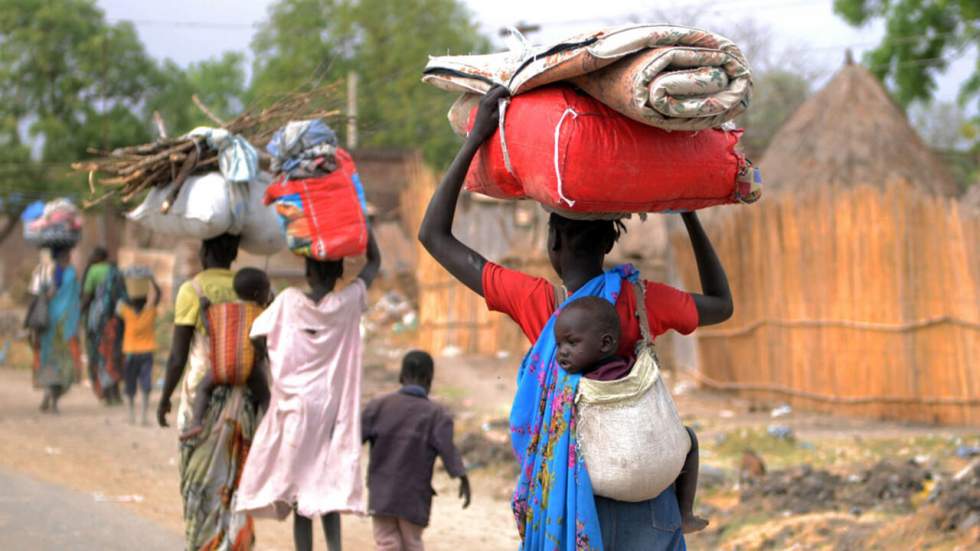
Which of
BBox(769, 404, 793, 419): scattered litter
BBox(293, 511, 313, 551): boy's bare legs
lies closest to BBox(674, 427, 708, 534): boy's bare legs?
BBox(293, 511, 313, 551): boy's bare legs

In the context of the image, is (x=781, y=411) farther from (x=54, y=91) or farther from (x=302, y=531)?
(x=54, y=91)

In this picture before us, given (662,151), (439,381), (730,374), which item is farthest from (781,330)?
(662,151)

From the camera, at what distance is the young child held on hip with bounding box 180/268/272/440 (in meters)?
5.35

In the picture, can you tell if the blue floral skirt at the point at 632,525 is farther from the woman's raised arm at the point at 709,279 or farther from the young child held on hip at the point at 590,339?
the woman's raised arm at the point at 709,279

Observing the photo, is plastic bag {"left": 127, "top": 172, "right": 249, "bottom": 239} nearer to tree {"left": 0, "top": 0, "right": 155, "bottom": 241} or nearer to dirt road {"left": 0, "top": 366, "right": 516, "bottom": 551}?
dirt road {"left": 0, "top": 366, "right": 516, "bottom": 551}

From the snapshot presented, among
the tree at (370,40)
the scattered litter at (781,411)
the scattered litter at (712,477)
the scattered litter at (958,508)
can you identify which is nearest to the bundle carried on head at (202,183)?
the scattered litter at (958,508)

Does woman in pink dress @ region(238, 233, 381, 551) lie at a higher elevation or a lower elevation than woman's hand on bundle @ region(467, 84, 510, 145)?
lower

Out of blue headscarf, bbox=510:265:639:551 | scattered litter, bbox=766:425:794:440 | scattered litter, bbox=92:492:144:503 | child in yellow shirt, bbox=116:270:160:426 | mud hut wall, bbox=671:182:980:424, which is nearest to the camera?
blue headscarf, bbox=510:265:639:551

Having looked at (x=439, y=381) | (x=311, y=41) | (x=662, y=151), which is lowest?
(x=439, y=381)

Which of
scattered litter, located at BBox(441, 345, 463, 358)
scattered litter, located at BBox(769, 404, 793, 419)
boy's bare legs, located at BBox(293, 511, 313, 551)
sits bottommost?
scattered litter, located at BBox(441, 345, 463, 358)

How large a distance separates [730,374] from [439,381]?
376 centimetres

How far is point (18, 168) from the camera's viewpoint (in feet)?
85.7

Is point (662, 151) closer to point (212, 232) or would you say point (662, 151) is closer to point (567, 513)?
point (567, 513)

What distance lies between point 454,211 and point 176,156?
2.81 meters
